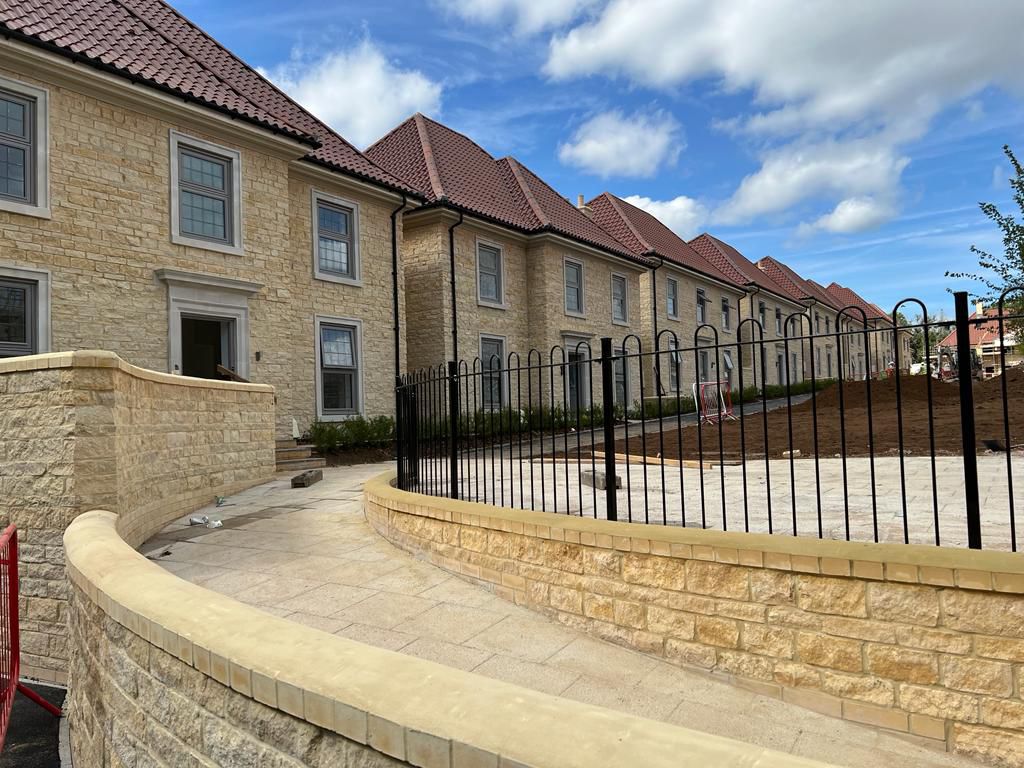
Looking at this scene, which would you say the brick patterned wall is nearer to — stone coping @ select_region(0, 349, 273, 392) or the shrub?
the shrub

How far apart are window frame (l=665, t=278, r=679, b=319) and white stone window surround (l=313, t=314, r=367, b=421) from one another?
51.7 feet

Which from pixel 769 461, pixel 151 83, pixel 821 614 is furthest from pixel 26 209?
pixel 769 461

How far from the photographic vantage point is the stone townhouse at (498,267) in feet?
60.4

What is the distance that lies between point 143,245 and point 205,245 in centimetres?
116

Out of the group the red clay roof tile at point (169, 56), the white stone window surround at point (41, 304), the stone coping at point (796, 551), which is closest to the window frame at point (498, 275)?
the red clay roof tile at point (169, 56)

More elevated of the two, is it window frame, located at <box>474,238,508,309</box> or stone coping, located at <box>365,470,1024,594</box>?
window frame, located at <box>474,238,508,309</box>

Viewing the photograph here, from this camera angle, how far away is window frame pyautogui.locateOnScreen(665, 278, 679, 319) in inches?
1109

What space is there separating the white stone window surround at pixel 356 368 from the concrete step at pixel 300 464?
147 centimetres

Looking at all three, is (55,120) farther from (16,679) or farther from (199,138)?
(16,679)

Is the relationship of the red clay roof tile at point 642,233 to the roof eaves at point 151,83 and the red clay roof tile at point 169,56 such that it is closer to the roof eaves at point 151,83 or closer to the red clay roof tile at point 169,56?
the red clay roof tile at point 169,56

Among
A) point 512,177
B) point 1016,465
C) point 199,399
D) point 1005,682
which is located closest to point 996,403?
point 1016,465

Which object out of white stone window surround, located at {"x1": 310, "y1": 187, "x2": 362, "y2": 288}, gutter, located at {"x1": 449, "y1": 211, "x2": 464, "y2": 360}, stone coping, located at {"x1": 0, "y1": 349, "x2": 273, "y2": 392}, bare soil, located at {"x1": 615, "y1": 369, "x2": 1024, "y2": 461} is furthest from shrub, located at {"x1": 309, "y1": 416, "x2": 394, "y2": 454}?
stone coping, located at {"x1": 0, "y1": 349, "x2": 273, "y2": 392}

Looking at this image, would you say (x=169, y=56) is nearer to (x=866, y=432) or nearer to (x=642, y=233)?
(x=866, y=432)

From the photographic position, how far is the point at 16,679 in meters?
5.68
